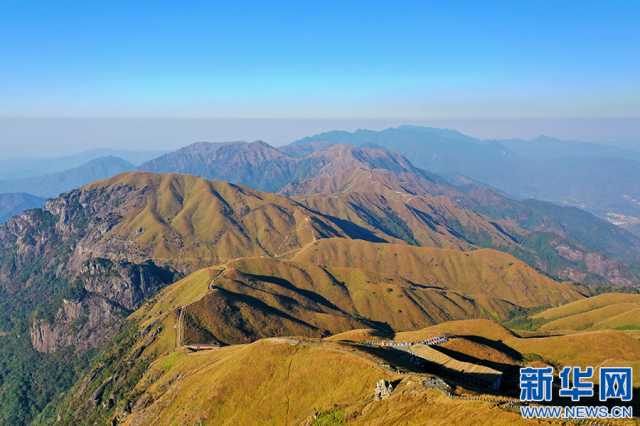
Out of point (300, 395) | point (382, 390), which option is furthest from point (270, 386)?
point (382, 390)

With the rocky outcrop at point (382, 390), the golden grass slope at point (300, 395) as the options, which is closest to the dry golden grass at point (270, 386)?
the golden grass slope at point (300, 395)

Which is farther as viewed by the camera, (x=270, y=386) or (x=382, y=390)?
(x=270, y=386)

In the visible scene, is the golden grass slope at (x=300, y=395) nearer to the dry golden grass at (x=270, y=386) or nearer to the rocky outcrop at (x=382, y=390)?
the dry golden grass at (x=270, y=386)

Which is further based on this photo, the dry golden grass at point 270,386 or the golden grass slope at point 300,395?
the dry golden grass at point 270,386

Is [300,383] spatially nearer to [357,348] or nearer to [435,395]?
Result: [357,348]

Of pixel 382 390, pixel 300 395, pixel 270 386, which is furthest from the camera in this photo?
pixel 270 386

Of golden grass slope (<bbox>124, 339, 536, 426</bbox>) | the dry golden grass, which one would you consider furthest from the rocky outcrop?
the dry golden grass

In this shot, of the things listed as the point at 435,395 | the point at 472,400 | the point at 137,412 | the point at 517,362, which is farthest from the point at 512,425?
the point at 137,412

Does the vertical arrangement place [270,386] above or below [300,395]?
below

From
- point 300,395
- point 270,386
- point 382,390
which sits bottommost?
point 270,386

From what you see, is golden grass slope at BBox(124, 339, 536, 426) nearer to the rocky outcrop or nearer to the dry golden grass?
the dry golden grass

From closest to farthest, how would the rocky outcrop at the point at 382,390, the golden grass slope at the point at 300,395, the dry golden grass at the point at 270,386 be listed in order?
1. the golden grass slope at the point at 300,395
2. the rocky outcrop at the point at 382,390
3. the dry golden grass at the point at 270,386

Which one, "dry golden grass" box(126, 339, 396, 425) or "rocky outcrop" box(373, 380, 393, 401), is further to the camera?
"dry golden grass" box(126, 339, 396, 425)

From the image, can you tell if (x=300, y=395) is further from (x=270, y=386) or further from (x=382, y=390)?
(x=382, y=390)
